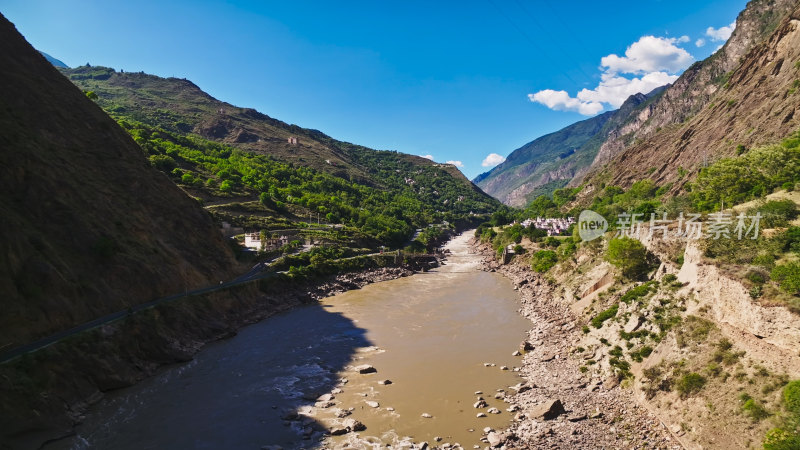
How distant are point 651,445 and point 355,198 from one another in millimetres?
128415

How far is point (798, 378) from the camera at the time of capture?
1502 cm

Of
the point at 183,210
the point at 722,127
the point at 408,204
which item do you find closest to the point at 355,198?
the point at 408,204

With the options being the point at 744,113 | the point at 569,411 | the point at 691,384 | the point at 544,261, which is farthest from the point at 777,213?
the point at 744,113

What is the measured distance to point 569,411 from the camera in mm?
20281

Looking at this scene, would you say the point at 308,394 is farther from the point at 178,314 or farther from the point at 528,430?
the point at 178,314

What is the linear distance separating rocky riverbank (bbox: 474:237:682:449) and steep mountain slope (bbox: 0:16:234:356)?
29064mm

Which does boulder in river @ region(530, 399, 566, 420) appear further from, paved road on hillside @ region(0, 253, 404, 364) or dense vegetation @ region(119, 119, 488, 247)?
dense vegetation @ region(119, 119, 488, 247)

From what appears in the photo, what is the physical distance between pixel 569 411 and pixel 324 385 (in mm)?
14814

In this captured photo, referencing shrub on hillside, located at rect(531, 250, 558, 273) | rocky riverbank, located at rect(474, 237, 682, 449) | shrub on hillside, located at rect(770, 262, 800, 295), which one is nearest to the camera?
shrub on hillside, located at rect(770, 262, 800, 295)

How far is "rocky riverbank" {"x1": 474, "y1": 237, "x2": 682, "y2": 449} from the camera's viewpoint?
57.8 ft

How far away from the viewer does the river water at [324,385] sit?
1973 cm

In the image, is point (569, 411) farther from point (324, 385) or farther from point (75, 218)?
point (75, 218)

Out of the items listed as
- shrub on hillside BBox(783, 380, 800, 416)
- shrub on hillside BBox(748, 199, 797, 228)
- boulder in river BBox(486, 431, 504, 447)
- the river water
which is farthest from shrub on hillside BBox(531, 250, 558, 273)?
shrub on hillside BBox(783, 380, 800, 416)

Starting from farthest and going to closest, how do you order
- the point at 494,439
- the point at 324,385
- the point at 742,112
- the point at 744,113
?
the point at 742,112 → the point at 744,113 → the point at 324,385 → the point at 494,439
